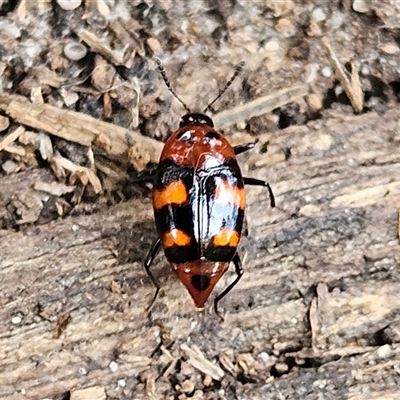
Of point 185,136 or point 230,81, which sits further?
point 230,81

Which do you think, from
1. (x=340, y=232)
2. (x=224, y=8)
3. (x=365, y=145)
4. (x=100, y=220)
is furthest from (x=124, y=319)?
(x=224, y=8)

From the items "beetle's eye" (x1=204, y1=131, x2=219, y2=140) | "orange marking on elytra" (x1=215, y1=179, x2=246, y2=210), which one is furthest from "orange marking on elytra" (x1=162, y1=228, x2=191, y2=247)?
"beetle's eye" (x1=204, y1=131, x2=219, y2=140)

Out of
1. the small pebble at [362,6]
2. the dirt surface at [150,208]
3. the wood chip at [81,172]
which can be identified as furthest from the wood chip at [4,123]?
the small pebble at [362,6]

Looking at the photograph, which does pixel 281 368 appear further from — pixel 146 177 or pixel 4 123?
pixel 4 123

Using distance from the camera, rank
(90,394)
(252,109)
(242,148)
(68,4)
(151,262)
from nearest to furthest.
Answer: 1. (90,394)
2. (151,262)
3. (242,148)
4. (252,109)
5. (68,4)

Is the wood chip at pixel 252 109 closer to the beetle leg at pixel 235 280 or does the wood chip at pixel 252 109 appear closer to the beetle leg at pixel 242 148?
the beetle leg at pixel 242 148

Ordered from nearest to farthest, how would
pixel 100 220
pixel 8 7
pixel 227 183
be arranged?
1. pixel 227 183
2. pixel 100 220
3. pixel 8 7

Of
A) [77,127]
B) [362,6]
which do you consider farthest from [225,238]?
[362,6]

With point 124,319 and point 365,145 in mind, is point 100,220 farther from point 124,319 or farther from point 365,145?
point 365,145
